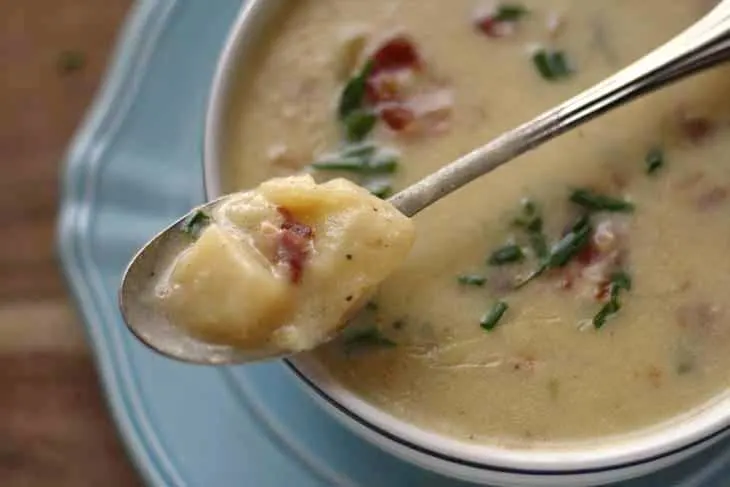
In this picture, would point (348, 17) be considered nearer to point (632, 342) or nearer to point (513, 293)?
point (513, 293)

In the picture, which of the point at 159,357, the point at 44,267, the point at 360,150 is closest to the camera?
the point at 360,150

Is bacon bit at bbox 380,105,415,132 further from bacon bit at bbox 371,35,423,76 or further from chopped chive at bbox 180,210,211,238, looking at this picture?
chopped chive at bbox 180,210,211,238

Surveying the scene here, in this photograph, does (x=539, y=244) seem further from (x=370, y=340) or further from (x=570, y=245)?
(x=370, y=340)

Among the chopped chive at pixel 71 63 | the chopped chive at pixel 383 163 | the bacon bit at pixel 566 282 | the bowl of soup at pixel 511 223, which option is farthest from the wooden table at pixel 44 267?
the bacon bit at pixel 566 282

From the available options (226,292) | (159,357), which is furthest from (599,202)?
(159,357)

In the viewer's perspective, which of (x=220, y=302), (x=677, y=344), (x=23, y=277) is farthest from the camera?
(x=23, y=277)

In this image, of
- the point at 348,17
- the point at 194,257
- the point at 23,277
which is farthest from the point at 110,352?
the point at 348,17
